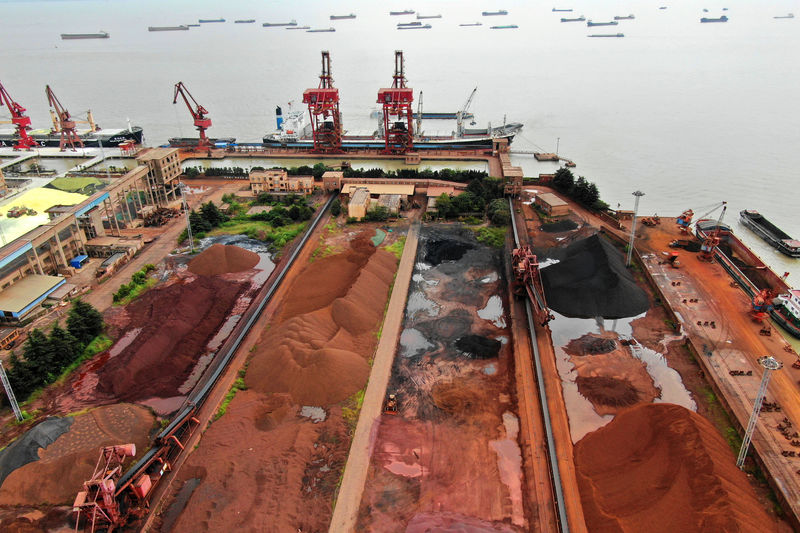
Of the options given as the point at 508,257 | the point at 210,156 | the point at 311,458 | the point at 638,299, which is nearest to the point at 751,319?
the point at 638,299

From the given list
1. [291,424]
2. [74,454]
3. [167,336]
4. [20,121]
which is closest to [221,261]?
[167,336]

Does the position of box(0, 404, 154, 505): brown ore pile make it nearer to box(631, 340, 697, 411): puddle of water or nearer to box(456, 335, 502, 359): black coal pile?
box(456, 335, 502, 359): black coal pile

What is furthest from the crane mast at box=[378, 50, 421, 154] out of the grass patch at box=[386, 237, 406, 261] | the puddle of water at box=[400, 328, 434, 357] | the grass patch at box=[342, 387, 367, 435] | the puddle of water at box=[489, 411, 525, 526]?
the puddle of water at box=[489, 411, 525, 526]

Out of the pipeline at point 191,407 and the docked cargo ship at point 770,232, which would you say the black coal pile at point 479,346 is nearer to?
the pipeline at point 191,407

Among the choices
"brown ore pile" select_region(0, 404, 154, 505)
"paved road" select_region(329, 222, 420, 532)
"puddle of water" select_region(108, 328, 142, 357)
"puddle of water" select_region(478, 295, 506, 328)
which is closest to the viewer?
"paved road" select_region(329, 222, 420, 532)

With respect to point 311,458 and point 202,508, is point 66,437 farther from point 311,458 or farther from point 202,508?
point 311,458

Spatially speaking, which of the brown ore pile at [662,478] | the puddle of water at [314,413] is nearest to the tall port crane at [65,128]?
the puddle of water at [314,413]
